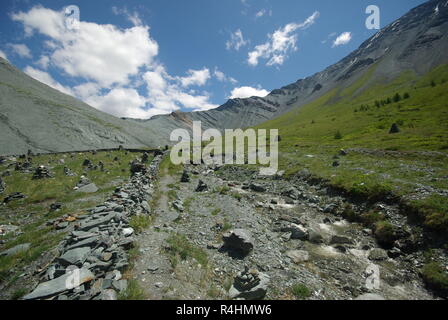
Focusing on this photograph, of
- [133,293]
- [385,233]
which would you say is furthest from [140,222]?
[385,233]

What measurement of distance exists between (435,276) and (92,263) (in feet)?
50.2

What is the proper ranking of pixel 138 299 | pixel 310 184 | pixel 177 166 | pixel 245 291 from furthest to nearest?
pixel 177 166 < pixel 310 184 < pixel 245 291 < pixel 138 299

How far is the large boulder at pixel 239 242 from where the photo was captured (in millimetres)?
11492

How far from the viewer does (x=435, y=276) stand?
9094 mm

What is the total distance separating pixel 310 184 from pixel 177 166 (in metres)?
26.1

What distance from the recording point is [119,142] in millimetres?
94688

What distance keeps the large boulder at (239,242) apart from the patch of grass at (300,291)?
127 inches

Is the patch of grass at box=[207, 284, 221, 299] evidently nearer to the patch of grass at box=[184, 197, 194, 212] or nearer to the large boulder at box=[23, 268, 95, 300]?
the large boulder at box=[23, 268, 95, 300]

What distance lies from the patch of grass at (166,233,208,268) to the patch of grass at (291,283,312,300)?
430 cm

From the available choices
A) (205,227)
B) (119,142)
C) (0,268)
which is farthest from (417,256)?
(119,142)

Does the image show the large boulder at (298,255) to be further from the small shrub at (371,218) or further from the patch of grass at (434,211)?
the patch of grass at (434,211)

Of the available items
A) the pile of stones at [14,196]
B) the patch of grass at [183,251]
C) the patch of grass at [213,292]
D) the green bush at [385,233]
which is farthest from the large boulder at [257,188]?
the pile of stones at [14,196]
